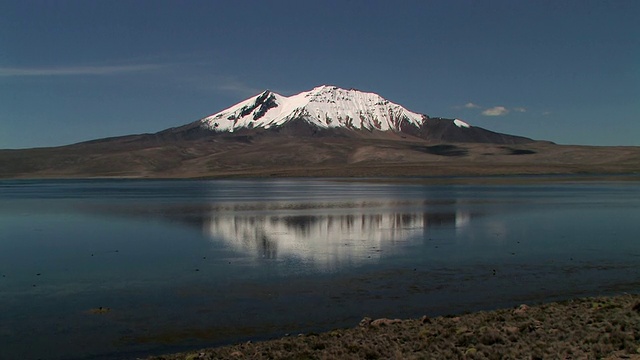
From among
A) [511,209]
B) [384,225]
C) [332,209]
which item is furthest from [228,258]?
[511,209]

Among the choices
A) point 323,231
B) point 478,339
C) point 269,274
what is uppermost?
point 478,339

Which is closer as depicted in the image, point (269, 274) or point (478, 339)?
point (478, 339)

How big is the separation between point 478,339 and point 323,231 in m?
22.4

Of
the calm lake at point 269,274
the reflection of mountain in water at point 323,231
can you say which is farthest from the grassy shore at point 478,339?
the reflection of mountain in water at point 323,231

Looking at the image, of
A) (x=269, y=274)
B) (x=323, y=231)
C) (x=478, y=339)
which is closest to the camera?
(x=478, y=339)

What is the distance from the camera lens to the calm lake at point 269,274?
15162 mm

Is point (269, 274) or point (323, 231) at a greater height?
point (269, 274)

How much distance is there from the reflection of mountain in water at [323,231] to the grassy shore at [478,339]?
8996 mm

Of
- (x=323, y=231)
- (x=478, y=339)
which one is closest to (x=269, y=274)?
(x=478, y=339)

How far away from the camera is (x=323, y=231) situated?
34500 mm

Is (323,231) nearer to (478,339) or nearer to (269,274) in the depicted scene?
(269,274)

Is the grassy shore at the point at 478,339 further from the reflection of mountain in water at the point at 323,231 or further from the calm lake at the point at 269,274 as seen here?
the reflection of mountain in water at the point at 323,231

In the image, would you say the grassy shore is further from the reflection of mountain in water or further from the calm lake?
the reflection of mountain in water

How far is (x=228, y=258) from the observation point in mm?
25562
